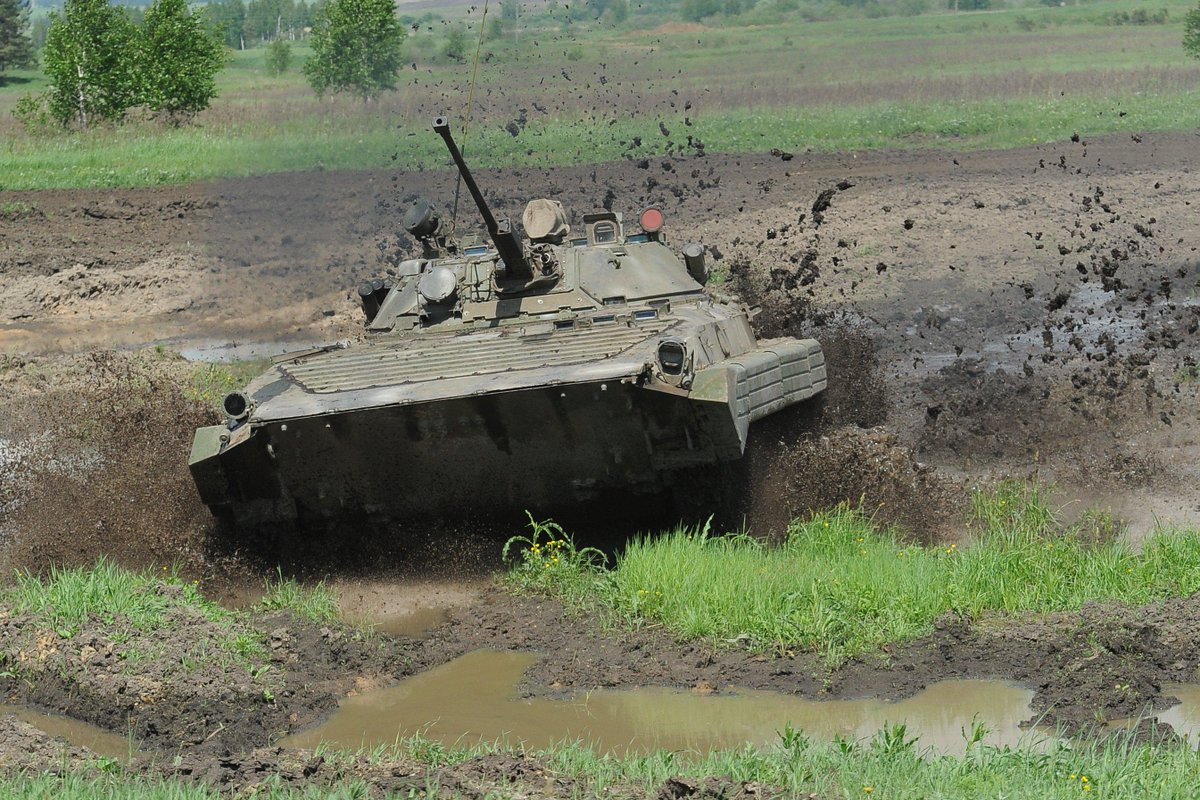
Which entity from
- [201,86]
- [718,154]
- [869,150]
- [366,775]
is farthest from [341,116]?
[366,775]

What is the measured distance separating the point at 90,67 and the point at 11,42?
36142mm

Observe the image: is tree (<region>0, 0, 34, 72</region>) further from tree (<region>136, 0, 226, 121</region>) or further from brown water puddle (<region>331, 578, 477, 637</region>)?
brown water puddle (<region>331, 578, 477, 637</region>)

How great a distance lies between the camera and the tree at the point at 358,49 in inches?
1035

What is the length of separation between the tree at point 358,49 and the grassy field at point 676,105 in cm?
30

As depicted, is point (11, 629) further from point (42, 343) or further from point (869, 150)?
point (869, 150)

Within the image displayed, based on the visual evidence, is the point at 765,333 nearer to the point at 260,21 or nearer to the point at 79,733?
the point at 79,733

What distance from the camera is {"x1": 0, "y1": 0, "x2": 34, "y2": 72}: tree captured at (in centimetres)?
6819

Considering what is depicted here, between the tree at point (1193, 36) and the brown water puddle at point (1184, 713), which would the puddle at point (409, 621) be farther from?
the tree at point (1193, 36)

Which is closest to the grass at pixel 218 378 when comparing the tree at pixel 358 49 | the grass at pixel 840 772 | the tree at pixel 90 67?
the grass at pixel 840 772

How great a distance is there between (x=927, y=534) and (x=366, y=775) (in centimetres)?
564

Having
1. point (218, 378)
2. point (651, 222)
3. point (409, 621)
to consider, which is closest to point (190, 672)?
point (409, 621)

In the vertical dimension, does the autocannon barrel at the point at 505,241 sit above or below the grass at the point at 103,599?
above

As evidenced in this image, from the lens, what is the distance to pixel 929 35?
35.4 meters

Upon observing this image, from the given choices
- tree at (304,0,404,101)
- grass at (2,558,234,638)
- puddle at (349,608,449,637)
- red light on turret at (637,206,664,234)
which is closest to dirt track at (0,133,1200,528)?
tree at (304,0,404,101)
